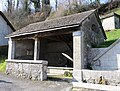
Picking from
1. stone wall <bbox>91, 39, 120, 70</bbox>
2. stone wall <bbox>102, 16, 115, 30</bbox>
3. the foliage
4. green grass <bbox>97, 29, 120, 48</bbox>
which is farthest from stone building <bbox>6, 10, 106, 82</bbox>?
stone wall <bbox>102, 16, 115, 30</bbox>

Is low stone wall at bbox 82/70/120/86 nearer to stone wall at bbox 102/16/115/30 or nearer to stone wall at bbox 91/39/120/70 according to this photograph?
stone wall at bbox 91/39/120/70

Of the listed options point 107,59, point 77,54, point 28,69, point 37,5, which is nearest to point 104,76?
point 77,54

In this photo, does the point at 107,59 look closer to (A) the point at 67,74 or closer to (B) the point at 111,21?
(A) the point at 67,74

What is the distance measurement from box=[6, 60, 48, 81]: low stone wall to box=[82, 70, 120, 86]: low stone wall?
110 inches

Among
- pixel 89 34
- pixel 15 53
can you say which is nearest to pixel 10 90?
pixel 89 34

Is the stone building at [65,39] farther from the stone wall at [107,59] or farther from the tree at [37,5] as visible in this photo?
the tree at [37,5]

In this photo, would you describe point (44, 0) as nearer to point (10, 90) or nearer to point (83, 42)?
point (83, 42)

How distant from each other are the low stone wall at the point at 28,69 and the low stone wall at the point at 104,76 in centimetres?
280

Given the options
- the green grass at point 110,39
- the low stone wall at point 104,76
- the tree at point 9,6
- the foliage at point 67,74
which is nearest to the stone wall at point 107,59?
the green grass at point 110,39

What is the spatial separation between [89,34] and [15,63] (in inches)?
250

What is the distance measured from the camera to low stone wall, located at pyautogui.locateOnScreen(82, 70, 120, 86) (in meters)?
10.2

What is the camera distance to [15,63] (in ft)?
45.8

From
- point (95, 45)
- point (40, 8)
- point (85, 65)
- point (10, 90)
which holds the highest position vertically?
point (40, 8)

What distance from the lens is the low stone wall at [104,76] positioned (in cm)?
1024
